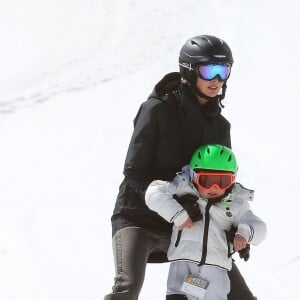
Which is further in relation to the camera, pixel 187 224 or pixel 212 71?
pixel 212 71

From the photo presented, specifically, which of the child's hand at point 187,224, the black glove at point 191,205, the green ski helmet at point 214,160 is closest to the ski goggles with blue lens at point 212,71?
the green ski helmet at point 214,160

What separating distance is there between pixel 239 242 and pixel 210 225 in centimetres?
19

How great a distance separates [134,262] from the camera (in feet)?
13.3

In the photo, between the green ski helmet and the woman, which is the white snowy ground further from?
the green ski helmet

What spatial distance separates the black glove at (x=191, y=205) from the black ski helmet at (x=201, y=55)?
0.60m

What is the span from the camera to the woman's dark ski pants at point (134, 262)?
399cm

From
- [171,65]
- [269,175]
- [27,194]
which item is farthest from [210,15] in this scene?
[27,194]

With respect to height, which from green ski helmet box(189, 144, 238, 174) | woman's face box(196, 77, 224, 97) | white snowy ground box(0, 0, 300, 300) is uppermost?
white snowy ground box(0, 0, 300, 300)

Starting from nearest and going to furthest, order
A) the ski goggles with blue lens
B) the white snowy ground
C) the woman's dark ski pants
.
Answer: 1. the woman's dark ski pants
2. the ski goggles with blue lens
3. the white snowy ground

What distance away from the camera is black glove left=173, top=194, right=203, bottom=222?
4.09 m

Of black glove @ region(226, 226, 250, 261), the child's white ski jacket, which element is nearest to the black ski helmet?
the child's white ski jacket

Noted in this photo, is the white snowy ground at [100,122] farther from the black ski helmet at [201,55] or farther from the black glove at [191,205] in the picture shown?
the black ski helmet at [201,55]

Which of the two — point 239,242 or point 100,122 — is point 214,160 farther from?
point 100,122

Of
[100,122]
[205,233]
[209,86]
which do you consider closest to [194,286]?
[205,233]
